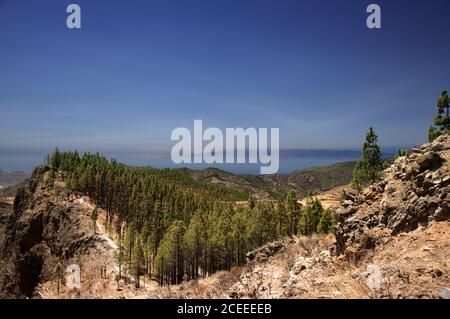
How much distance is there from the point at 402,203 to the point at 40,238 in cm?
9777

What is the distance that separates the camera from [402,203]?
16.3 m

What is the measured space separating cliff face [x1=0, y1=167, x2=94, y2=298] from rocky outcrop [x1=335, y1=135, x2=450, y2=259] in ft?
227

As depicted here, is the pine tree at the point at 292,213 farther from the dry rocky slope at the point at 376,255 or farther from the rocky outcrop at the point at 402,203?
the rocky outcrop at the point at 402,203

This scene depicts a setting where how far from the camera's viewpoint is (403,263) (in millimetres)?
10156

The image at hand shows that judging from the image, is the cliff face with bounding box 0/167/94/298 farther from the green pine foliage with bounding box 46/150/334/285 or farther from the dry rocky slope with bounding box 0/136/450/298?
the dry rocky slope with bounding box 0/136/450/298

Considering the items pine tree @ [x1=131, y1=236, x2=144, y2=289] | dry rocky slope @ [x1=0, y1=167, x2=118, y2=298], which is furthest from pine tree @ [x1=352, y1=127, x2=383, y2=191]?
dry rocky slope @ [x1=0, y1=167, x2=118, y2=298]

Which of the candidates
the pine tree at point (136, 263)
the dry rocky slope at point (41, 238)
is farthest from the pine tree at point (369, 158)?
the dry rocky slope at point (41, 238)

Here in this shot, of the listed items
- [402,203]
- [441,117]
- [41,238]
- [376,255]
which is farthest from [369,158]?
[41,238]

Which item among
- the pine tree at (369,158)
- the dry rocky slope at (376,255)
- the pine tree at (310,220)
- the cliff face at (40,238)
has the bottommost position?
the cliff face at (40,238)

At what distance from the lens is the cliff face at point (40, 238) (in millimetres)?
78688

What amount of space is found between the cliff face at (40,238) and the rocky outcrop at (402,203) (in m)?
69.2
